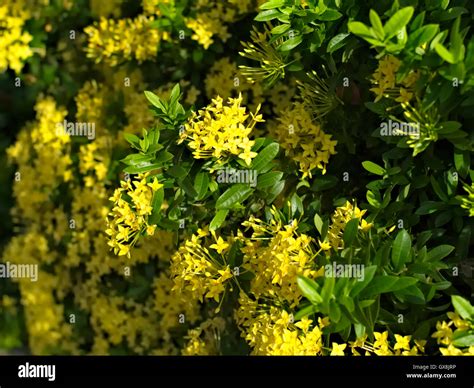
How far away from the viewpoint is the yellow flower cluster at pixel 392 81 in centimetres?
228

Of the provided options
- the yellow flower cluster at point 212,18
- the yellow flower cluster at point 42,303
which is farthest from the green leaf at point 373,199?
the yellow flower cluster at point 42,303

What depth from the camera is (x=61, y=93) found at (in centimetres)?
402

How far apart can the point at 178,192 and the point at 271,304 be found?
49cm

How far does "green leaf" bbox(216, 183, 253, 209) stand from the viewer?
2.43 metres

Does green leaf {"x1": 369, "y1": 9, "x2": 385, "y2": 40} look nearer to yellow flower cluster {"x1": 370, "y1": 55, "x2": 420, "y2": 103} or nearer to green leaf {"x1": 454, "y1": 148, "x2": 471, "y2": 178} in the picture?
yellow flower cluster {"x1": 370, "y1": 55, "x2": 420, "y2": 103}

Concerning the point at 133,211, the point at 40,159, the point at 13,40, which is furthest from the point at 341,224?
the point at 13,40

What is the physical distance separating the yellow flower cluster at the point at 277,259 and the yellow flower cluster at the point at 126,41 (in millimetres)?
1176

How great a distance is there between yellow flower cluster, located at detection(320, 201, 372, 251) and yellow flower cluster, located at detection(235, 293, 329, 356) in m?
0.25

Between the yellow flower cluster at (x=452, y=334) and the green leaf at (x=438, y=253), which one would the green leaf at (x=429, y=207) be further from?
the yellow flower cluster at (x=452, y=334)

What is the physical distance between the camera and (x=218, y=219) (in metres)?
2.46

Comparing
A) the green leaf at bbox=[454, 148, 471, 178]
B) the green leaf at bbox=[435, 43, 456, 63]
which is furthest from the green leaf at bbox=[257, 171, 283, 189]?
the green leaf at bbox=[435, 43, 456, 63]

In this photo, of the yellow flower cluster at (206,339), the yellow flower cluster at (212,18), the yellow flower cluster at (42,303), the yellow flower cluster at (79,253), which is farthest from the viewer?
the yellow flower cluster at (42,303)
